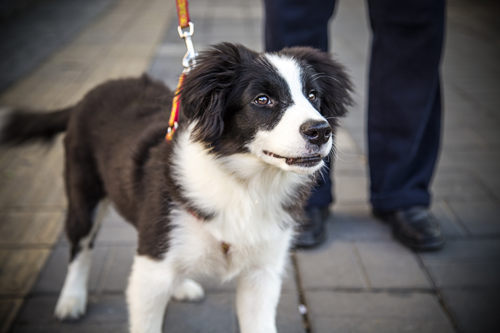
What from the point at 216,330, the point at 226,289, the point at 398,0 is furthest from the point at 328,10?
the point at 216,330

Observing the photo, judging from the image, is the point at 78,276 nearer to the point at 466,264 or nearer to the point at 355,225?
the point at 355,225

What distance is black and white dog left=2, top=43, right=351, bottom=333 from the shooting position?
1.77m

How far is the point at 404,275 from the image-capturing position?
8.83 ft

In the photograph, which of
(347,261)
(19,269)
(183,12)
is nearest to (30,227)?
(19,269)

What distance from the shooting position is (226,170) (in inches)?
74.3

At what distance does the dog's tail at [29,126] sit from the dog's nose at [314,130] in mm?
1541

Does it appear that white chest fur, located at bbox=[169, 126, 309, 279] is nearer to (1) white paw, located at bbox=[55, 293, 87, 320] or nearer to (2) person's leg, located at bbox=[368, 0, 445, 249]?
(1) white paw, located at bbox=[55, 293, 87, 320]

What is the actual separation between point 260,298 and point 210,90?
3.15 feet

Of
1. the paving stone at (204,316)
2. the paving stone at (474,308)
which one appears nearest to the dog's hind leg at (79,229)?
the paving stone at (204,316)

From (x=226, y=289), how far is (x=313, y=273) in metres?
0.52

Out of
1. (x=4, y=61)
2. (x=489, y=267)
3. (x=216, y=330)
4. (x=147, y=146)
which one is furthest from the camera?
(x=4, y=61)

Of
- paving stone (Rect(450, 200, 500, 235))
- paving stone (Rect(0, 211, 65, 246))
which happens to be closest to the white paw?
paving stone (Rect(0, 211, 65, 246))

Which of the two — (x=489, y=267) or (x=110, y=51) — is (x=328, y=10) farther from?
(x=110, y=51)

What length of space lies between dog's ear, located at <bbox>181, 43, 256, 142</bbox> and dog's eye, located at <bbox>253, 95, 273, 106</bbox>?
12cm
